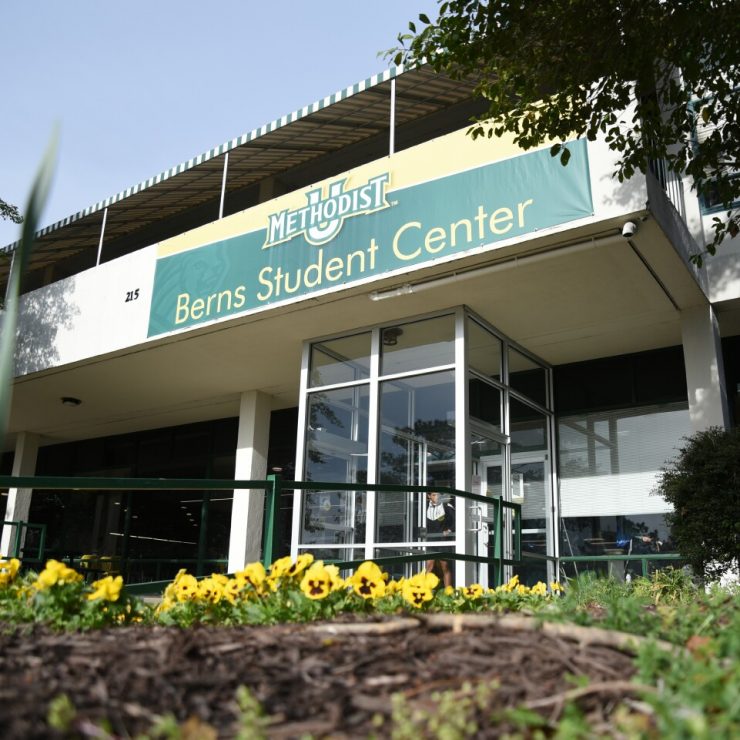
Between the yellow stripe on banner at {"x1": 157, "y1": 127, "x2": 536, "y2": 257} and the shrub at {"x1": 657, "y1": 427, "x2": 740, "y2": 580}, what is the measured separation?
12.2 ft

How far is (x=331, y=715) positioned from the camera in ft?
6.08

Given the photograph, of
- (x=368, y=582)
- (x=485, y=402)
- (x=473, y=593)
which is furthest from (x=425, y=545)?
(x=368, y=582)

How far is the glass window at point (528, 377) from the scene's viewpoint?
10.9 m

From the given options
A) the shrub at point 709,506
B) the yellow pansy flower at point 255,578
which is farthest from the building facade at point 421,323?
the yellow pansy flower at point 255,578

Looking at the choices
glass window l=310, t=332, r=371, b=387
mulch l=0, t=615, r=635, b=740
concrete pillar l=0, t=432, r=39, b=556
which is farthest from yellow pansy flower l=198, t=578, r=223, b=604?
concrete pillar l=0, t=432, r=39, b=556

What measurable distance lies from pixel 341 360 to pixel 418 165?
292 cm

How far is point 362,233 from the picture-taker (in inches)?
359

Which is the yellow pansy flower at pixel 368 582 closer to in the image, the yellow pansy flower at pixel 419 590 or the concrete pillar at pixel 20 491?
the yellow pansy flower at pixel 419 590

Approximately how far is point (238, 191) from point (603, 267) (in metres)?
7.50

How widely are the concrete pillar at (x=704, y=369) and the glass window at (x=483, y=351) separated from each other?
2338 millimetres

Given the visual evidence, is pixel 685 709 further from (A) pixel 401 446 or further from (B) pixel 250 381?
(B) pixel 250 381

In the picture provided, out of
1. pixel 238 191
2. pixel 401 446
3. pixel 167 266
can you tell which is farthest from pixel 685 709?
pixel 238 191

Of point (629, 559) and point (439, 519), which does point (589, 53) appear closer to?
point (439, 519)

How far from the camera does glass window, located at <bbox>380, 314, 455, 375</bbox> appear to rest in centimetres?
948
